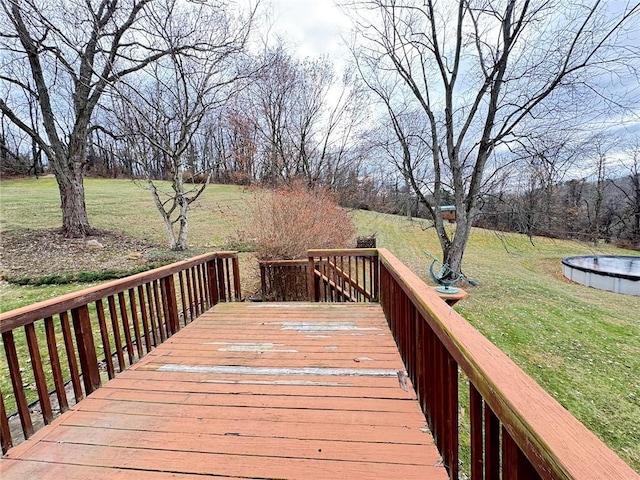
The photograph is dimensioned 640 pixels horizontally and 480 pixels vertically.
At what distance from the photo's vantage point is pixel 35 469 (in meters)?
1.61

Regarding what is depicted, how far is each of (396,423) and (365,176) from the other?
14878 mm

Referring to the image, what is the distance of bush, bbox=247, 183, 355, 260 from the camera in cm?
628

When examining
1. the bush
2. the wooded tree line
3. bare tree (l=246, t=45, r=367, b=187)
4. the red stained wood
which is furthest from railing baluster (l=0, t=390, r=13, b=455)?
bare tree (l=246, t=45, r=367, b=187)

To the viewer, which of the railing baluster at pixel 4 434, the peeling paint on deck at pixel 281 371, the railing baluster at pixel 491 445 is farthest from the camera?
the peeling paint on deck at pixel 281 371

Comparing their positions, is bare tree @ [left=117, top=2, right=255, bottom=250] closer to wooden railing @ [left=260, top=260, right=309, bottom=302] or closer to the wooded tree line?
the wooded tree line

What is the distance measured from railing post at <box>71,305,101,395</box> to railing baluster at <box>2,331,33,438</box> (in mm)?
397

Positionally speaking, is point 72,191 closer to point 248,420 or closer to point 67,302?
point 67,302

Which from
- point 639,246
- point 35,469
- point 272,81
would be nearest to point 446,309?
point 35,469

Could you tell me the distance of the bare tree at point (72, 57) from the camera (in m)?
6.95

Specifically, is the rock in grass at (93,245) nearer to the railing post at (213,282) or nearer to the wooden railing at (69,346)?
the wooden railing at (69,346)

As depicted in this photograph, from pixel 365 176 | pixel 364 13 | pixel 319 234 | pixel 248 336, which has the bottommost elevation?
pixel 248 336

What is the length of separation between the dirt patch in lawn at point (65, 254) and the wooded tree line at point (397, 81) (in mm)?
627

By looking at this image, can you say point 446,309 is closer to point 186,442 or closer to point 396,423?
point 396,423

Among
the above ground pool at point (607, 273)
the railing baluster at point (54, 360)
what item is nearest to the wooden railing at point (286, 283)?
the railing baluster at point (54, 360)
